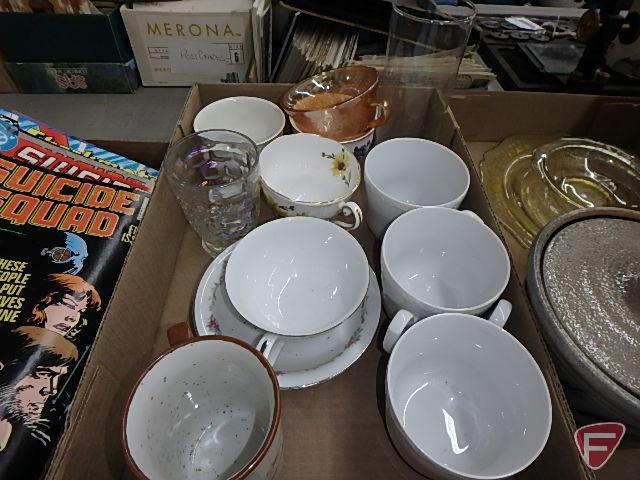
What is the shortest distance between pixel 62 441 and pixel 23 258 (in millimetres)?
276

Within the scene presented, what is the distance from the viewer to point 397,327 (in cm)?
47

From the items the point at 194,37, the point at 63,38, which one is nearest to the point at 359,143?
the point at 194,37

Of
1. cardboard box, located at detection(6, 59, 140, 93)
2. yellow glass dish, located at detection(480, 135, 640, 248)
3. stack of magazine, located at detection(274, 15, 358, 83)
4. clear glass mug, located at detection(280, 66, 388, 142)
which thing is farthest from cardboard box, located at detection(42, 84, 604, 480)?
cardboard box, located at detection(6, 59, 140, 93)

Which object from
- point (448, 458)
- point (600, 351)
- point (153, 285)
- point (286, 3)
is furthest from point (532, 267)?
point (286, 3)

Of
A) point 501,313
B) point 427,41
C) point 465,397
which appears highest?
point 427,41

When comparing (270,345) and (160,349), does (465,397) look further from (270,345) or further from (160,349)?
(160,349)

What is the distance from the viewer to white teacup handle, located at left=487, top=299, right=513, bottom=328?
48cm

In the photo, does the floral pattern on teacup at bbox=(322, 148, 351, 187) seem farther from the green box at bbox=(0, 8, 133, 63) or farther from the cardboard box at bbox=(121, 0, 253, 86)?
the green box at bbox=(0, 8, 133, 63)

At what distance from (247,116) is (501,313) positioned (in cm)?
57

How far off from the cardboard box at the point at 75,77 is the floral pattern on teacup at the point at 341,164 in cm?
59

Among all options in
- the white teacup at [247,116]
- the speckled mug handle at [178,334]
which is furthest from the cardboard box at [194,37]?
the speckled mug handle at [178,334]

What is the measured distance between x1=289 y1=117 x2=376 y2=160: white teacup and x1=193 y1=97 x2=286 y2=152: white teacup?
0.03 metres

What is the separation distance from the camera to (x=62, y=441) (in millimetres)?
359

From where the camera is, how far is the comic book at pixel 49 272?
1.41 feet
